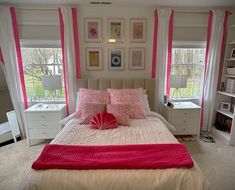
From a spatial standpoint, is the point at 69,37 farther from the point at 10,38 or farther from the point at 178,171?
the point at 178,171

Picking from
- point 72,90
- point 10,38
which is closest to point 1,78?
point 10,38

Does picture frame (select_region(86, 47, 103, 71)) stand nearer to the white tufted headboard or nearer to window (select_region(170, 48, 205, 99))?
the white tufted headboard

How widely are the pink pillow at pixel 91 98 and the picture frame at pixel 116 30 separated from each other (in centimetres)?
106

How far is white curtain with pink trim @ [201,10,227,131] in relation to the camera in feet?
9.86

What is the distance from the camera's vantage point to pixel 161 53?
306 centimetres

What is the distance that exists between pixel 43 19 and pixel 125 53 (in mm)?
1607

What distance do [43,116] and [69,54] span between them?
3.94 feet

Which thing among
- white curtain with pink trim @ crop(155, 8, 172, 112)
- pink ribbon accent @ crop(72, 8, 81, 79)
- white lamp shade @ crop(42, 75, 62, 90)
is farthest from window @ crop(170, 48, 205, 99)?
white lamp shade @ crop(42, 75, 62, 90)

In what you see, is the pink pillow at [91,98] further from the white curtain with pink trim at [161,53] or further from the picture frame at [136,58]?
the white curtain with pink trim at [161,53]

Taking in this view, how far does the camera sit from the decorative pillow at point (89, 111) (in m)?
2.40

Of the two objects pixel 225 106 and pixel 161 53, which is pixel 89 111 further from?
pixel 225 106

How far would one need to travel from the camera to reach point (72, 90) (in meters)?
3.11

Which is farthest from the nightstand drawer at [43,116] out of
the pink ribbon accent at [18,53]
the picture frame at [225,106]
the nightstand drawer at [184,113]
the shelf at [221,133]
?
the picture frame at [225,106]

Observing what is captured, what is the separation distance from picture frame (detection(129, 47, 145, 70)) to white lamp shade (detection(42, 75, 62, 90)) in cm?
138
